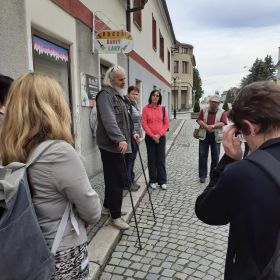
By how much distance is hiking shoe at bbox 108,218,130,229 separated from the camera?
385 cm

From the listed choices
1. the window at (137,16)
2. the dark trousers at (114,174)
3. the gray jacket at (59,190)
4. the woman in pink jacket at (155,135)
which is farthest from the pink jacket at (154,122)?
the window at (137,16)

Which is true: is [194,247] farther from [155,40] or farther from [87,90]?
[155,40]

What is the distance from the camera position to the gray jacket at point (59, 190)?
147 cm

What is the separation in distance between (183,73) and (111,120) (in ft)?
174

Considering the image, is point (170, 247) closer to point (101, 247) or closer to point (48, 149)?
point (101, 247)

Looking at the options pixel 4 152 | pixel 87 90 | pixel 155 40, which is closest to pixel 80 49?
pixel 87 90

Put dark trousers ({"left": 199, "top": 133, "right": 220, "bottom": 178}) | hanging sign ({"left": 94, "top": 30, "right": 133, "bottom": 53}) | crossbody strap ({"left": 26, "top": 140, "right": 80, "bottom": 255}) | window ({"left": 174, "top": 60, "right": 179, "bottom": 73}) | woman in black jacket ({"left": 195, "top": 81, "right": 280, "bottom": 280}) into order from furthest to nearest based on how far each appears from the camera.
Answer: window ({"left": 174, "top": 60, "right": 179, "bottom": 73})
dark trousers ({"left": 199, "top": 133, "right": 220, "bottom": 178})
hanging sign ({"left": 94, "top": 30, "right": 133, "bottom": 53})
crossbody strap ({"left": 26, "top": 140, "right": 80, "bottom": 255})
woman in black jacket ({"left": 195, "top": 81, "right": 280, "bottom": 280})

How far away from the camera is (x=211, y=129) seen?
596 cm

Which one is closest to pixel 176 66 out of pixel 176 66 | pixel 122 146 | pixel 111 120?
pixel 176 66

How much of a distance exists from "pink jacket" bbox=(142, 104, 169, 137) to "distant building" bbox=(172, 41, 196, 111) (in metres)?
45.7

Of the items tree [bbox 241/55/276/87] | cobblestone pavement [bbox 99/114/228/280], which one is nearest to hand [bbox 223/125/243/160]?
cobblestone pavement [bbox 99/114/228/280]

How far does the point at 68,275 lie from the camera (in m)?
1.68

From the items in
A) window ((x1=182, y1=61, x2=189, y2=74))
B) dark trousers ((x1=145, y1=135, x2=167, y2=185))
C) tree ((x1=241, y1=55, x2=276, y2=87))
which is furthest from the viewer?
tree ((x1=241, y1=55, x2=276, y2=87))

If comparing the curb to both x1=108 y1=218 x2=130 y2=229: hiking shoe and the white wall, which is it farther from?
the white wall
